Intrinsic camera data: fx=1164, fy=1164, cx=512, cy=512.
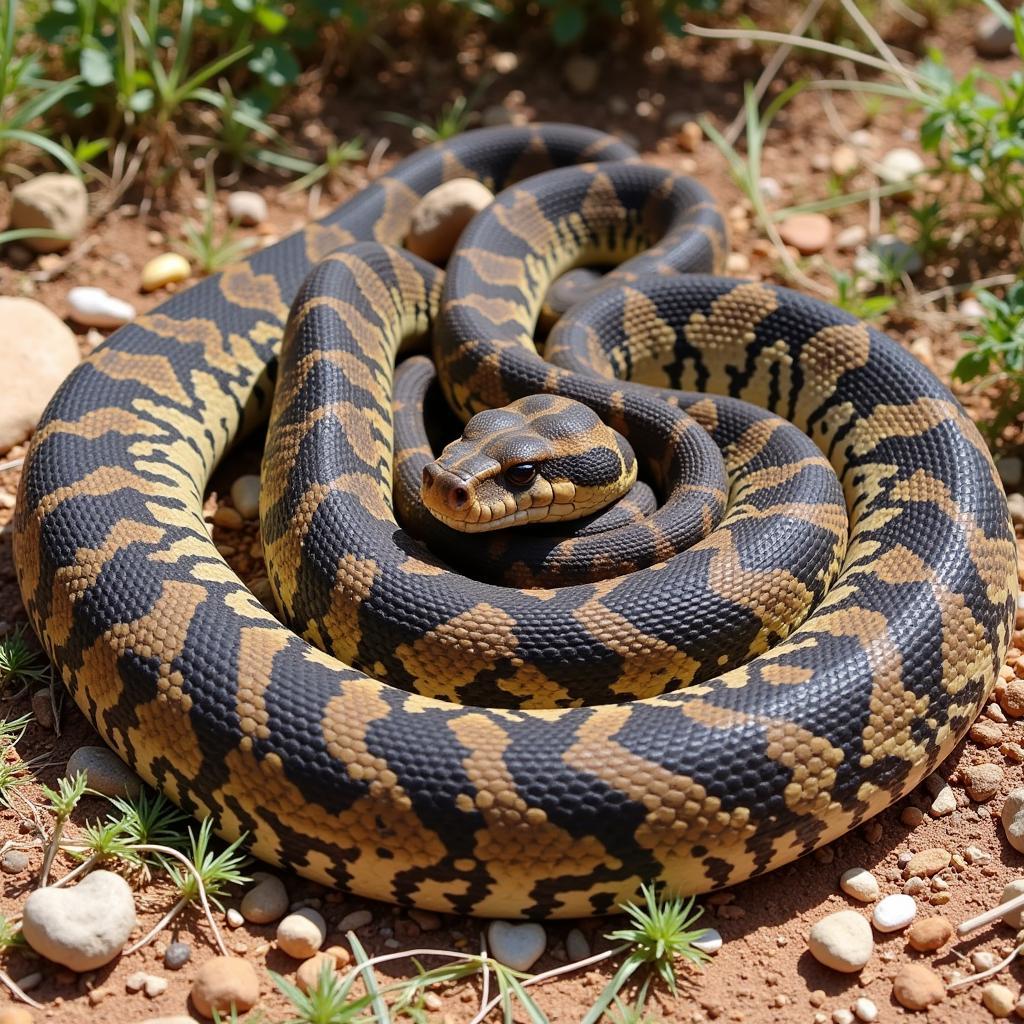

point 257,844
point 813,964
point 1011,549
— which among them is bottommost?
point 813,964

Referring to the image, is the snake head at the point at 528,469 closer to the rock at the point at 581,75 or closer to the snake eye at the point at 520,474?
the snake eye at the point at 520,474

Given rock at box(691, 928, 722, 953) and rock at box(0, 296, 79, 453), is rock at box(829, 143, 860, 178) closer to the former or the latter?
rock at box(0, 296, 79, 453)

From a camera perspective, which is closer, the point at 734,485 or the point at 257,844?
the point at 257,844

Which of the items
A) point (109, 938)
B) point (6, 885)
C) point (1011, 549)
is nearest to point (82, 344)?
point (6, 885)

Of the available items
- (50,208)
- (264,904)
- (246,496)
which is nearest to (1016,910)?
(264,904)

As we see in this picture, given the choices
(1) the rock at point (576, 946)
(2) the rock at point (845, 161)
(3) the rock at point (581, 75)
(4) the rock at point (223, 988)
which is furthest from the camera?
(3) the rock at point (581, 75)

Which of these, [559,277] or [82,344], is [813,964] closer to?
[559,277]

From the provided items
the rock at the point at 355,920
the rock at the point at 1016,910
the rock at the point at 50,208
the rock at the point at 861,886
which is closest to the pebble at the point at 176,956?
the rock at the point at 355,920
